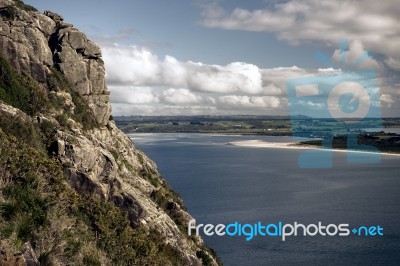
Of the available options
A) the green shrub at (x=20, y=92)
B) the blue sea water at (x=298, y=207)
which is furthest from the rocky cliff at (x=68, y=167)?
the blue sea water at (x=298, y=207)

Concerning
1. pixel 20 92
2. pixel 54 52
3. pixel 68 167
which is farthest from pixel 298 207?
pixel 20 92

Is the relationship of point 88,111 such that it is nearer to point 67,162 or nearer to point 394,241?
point 67,162

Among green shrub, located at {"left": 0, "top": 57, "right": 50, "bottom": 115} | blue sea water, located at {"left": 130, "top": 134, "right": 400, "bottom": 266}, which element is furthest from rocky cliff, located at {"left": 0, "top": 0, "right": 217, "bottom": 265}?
blue sea water, located at {"left": 130, "top": 134, "right": 400, "bottom": 266}

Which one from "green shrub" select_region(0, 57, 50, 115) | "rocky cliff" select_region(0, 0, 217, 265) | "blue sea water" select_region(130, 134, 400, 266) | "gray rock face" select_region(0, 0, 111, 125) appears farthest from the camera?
"blue sea water" select_region(130, 134, 400, 266)

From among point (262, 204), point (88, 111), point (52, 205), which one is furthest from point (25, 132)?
point (262, 204)

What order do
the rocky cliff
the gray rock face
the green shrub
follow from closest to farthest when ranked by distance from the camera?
the rocky cliff, the green shrub, the gray rock face

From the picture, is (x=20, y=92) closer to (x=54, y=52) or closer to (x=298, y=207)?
(x=54, y=52)

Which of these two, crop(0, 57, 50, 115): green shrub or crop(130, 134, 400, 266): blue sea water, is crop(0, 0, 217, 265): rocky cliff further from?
crop(130, 134, 400, 266): blue sea water
